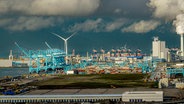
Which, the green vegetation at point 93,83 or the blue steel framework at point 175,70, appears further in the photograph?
the blue steel framework at point 175,70

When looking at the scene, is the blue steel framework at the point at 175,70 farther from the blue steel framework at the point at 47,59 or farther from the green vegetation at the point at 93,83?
the blue steel framework at the point at 47,59

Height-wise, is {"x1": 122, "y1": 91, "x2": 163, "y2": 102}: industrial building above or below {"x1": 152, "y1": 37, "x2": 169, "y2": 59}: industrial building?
below

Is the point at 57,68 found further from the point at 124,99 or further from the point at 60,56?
the point at 124,99

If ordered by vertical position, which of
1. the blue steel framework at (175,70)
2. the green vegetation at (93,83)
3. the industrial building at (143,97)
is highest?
the blue steel framework at (175,70)

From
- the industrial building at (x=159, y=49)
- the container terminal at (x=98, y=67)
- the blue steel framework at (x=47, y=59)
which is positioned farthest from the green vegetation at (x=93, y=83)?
the industrial building at (x=159, y=49)

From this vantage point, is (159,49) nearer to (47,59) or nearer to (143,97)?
(47,59)

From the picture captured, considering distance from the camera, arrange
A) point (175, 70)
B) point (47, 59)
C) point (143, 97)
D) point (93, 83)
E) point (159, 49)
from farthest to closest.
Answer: point (159, 49), point (47, 59), point (175, 70), point (93, 83), point (143, 97)

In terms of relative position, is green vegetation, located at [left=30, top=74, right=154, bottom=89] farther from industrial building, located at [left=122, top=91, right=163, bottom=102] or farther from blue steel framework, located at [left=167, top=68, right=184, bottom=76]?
industrial building, located at [left=122, top=91, right=163, bottom=102]

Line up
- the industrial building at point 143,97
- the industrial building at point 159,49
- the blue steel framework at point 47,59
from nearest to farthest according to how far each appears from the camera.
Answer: the industrial building at point 143,97 < the blue steel framework at point 47,59 < the industrial building at point 159,49

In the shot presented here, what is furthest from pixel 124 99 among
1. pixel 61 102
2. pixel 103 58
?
pixel 103 58

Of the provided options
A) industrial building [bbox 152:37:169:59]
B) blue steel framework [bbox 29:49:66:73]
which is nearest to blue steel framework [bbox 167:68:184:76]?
blue steel framework [bbox 29:49:66:73]

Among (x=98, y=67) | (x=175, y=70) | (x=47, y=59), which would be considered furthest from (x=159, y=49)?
(x=175, y=70)
